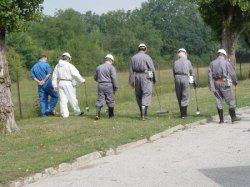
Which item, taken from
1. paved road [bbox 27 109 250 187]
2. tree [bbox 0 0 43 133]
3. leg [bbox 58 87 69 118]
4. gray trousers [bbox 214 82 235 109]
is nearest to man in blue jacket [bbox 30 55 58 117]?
leg [bbox 58 87 69 118]

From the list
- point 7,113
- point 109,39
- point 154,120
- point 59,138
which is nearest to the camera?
point 59,138

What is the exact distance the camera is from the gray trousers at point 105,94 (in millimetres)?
15617

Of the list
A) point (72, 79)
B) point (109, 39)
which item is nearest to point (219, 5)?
point (72, 79)

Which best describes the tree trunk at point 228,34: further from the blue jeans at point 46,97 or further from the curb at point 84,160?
the curb at point 84,160

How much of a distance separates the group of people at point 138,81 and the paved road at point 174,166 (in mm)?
2406

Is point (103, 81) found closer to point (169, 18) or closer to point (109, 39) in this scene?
point (109, 39)

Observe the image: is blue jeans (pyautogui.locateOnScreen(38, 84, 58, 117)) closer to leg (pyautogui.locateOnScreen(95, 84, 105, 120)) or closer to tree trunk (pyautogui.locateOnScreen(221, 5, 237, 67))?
leg (pyautogui.locateOnScreen(95, 84, 105, 120))

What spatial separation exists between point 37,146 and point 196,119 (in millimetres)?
5241

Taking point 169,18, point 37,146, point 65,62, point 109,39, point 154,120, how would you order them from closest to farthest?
1. point 37,146
2. point 154,120
3. point 65,62
4. point 109,39
5. point 169,18

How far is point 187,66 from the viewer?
15.5 meters

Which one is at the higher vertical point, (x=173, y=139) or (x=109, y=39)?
(x=109, y=39)

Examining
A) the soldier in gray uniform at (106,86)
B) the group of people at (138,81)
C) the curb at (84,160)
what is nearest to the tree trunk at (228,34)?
the group of people at (138,81)

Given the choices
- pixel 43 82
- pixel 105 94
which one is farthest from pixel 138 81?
pixel 43 82

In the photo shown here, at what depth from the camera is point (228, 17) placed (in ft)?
104
